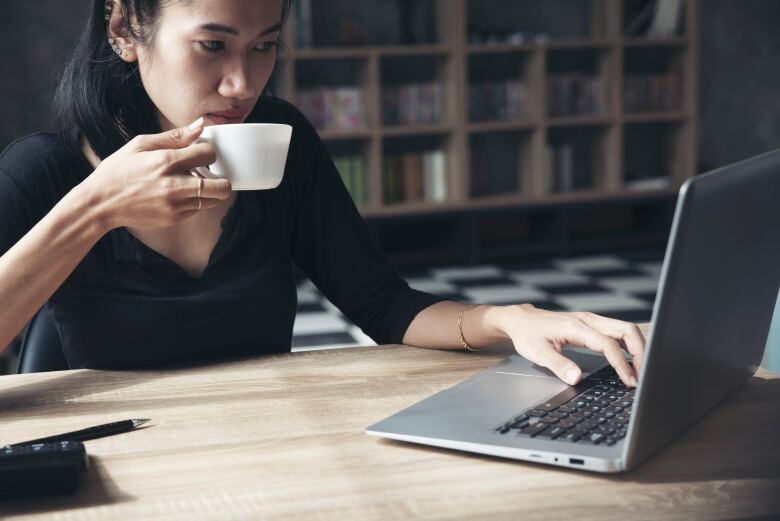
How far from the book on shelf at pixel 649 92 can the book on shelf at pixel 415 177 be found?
1.12 m

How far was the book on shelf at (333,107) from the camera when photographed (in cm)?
483

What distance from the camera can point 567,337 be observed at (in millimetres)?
1118

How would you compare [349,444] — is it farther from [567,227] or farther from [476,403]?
[567,227]

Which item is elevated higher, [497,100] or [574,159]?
[497,100]

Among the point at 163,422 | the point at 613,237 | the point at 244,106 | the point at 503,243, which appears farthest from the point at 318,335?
the point at 163,422

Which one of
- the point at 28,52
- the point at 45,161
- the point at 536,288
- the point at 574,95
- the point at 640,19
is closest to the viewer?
the point at 45,161

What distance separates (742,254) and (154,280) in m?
0.79

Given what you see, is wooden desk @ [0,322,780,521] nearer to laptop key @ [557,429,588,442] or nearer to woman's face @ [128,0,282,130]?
laptop key @ [557,429,588,442]

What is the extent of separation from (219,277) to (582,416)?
0.65m

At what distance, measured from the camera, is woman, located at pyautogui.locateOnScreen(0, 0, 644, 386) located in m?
1.10

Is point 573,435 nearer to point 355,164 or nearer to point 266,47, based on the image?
point 266,47

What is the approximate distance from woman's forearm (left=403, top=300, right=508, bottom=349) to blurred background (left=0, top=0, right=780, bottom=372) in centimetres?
312

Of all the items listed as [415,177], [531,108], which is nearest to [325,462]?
[415,177]

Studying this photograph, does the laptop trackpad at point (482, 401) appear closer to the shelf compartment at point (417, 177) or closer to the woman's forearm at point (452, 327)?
the woman's forearm at point (452, 327)
